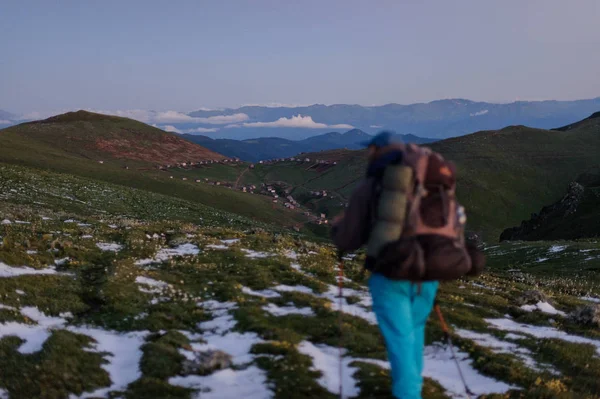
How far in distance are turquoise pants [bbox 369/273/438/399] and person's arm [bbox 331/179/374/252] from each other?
0.67 m

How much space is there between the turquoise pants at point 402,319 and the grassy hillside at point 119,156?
79598mm

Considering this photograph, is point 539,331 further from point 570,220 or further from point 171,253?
point 570,220

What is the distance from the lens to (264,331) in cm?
1077

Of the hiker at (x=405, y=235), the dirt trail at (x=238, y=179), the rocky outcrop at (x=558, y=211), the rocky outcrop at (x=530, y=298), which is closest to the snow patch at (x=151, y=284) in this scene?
the hiker at (x=405, y=235)

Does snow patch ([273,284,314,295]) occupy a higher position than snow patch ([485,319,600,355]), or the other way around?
snow patch ([273,284,314,295])

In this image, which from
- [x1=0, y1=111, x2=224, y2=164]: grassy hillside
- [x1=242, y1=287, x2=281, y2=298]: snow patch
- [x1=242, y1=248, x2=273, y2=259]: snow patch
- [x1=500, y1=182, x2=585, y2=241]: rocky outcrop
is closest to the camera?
[x1=242, y1=287, x2=281, y2=298]: snow patch

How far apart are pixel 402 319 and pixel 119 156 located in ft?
510

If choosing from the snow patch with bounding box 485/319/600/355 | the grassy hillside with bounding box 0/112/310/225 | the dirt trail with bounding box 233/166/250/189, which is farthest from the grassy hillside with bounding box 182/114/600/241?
the snow patch with bounding box 485/319/600/355

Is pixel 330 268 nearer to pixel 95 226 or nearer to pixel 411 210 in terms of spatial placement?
pixel 411 210

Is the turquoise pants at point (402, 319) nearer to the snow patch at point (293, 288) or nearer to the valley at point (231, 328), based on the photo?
the valley at point (231, 328)

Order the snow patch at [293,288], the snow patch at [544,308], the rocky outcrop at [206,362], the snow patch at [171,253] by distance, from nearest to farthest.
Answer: the rocky outcrop at [206,362]
the snow patch at [293,288]
the snow patch at [544,308]
the snow patch at [171,253]

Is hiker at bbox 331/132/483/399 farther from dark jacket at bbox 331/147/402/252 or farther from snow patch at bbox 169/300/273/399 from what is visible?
snow patch at bbox 169/300/273/399

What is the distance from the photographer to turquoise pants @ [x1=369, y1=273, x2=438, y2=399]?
257 inches

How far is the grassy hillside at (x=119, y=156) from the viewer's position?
87.6 m
